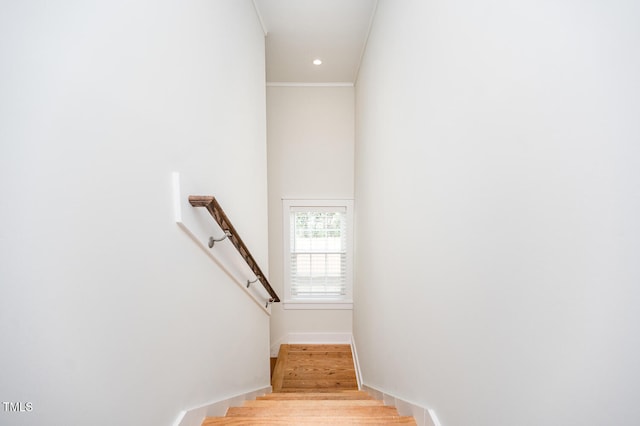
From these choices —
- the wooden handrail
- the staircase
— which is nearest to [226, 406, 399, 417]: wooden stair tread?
the staircase

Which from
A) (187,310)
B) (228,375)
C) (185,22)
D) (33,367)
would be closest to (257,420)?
(228,375)

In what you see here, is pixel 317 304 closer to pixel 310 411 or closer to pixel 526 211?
pixel 310 411

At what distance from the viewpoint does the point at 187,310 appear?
3.73 ft

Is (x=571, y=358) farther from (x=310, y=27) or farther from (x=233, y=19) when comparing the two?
(x=310, y=27)

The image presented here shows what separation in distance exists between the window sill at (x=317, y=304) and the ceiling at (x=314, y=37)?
2.89 m

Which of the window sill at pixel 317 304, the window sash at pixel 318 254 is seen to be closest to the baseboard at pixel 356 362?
the window sill at pixel 317 304

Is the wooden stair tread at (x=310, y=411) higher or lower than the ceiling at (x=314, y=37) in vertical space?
lower

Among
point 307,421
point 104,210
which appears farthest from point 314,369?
point 104,210

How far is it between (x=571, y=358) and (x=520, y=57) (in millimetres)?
596

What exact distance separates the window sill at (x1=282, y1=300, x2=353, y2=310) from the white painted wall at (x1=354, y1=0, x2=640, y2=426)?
256 centimetres

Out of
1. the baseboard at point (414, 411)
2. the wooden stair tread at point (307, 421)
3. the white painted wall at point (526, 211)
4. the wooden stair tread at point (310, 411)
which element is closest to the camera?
the white painted wall at point (526, 211)

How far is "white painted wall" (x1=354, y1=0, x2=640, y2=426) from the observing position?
0.41 meters

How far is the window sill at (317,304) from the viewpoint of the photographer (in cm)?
378

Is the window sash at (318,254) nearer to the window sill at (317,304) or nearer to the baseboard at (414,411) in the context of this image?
the window sill at (317,304)
